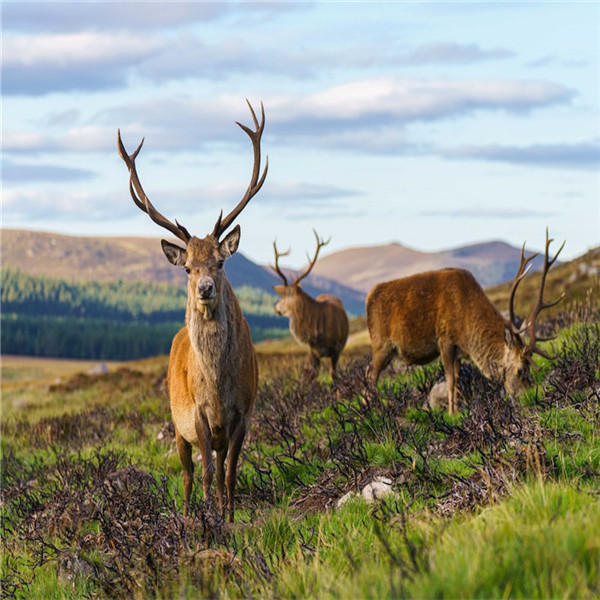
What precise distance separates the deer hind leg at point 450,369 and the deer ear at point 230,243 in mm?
2785

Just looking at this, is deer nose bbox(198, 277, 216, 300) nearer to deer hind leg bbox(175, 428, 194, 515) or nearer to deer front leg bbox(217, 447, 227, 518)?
deer front leg bbox(217, 447, 227, 518)

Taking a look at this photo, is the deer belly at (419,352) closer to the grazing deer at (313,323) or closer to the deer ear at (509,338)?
the deer ear at (509,338)

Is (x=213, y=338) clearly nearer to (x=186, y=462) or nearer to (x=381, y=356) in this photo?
(x=186, y=462)

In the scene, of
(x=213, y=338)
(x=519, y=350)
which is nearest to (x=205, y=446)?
(x=213, y=338)

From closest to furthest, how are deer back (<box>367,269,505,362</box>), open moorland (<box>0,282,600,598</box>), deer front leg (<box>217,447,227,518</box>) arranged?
1. open moorland (<box>0,282,600,598</box>)
2. deer front leg (<box>217,447,227,518</box>)
3. deer back (<box>367,269,505,362</box>)

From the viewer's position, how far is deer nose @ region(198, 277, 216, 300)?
239 inches

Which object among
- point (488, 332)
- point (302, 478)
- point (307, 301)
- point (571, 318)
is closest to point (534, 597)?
point (302, 478)

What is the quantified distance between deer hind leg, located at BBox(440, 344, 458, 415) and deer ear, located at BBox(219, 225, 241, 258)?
9.14 ft

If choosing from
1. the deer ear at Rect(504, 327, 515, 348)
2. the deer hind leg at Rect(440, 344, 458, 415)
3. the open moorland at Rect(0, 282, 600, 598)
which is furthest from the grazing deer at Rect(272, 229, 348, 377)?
the deer ear at Rect(504, 327, 515, 348)

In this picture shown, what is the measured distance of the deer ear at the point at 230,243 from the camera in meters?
6.55

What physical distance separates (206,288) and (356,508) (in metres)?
1.96

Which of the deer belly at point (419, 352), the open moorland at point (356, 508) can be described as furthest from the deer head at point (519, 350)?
the deer belly at point (419, 352)

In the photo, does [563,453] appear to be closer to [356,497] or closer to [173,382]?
[356,497]

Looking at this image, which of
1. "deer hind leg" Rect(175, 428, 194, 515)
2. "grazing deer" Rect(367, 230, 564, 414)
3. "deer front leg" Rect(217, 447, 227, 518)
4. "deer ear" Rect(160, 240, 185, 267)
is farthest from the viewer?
"grazing deer" Rect(367, 230, 564, 414)
